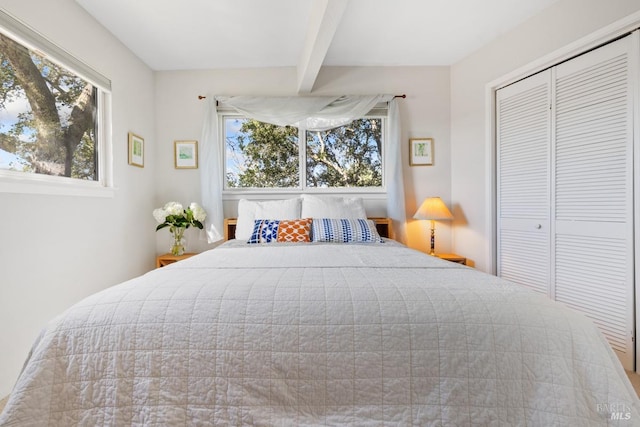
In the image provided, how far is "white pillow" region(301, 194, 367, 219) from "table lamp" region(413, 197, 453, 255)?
0.64 m

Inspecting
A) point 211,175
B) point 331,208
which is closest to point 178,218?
point 211,175

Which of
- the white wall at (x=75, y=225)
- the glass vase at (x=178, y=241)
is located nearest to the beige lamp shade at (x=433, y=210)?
the glass vase at (x=178, y=241)

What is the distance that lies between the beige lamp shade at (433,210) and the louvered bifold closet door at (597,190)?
897 millimetres

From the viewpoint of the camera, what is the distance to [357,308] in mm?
1011

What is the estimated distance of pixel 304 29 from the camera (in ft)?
8.43

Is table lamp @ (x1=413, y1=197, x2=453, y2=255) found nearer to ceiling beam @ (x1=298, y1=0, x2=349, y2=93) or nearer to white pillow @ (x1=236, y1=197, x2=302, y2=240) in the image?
white pillow @ (x1=236, y1=197, x2=302, y2=240)

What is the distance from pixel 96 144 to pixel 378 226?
2.65 meters

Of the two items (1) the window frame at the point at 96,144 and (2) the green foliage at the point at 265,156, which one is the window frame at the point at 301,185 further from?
(1) the window frame at the point at 96,144

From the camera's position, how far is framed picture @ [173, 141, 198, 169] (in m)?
3.30

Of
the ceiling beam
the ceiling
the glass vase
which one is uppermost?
the ceiling

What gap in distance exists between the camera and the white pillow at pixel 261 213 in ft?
9.27

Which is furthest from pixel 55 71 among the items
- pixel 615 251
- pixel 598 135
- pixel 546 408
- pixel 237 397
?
pixel 615 251

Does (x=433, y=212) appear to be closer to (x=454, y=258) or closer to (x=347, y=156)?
(x=454, y=258)

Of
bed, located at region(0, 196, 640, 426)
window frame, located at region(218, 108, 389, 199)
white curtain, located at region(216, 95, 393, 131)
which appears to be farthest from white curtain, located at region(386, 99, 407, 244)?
bed, located at region(0, 196, 640, 426)
